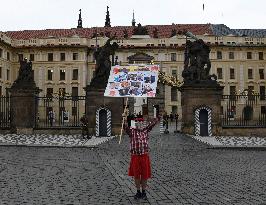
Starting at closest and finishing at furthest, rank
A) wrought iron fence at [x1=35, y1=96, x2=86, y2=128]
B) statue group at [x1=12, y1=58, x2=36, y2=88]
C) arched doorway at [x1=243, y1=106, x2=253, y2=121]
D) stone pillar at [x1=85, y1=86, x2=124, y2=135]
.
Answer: stone pillar at [x1=85, y1=86, x2=124, y2=135], wrought iron fence at [x1=35, y1=96, x2=86, y2=128], statue group at [x1=12, y1=58, x2=36, y2=88], arched doorway at [x1=243, y1=106, x2=253, y2=121]

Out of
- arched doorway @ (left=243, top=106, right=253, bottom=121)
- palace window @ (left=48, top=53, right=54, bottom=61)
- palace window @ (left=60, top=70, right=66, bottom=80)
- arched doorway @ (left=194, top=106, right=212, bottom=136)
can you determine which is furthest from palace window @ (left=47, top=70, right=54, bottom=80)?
arched doorway @ (left=194, top=106, right=212, bottom=136)

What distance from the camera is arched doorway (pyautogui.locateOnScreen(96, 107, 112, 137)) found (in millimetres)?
27391

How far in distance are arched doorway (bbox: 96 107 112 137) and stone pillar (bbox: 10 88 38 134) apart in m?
4.28

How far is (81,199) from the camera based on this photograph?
8.00 meters

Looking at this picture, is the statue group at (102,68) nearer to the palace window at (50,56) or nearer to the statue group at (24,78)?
the statue group at (24,78)

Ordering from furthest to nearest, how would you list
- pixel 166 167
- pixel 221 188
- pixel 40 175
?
1. pixel 166 167
2. pixel 40 175
3. pixel 221 188

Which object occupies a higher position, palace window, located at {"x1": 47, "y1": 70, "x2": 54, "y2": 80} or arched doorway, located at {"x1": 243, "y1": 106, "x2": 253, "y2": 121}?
palace window, located at {"x1": 47, "y1": 70, "x2": 54, "y2": 80}

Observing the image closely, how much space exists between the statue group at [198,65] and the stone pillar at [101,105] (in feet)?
14.8

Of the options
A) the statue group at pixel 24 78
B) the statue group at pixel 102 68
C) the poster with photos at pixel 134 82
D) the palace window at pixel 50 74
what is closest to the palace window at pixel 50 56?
the palace window at pixel 50 74

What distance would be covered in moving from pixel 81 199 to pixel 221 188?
9.69 feet

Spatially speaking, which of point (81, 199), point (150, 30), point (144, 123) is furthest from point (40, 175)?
point (150, 30)

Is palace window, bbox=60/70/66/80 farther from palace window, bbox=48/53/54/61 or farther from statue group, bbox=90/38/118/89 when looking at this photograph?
statue group, bbox=90/38/118/89

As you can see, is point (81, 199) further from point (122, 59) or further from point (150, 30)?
point (150, 30)

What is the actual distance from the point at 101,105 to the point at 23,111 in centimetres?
497
